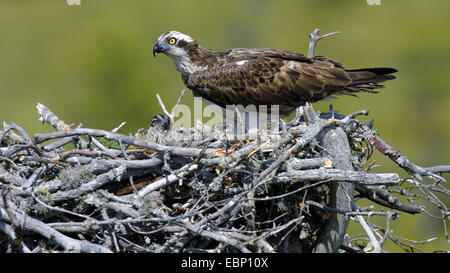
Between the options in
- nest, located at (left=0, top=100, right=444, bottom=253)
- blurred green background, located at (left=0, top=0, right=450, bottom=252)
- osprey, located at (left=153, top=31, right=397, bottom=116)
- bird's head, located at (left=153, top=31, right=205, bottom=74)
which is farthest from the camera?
blurred green background, located at (left=0, top=0, right=450, bottom=252)

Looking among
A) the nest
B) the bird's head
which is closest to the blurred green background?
the bird's head

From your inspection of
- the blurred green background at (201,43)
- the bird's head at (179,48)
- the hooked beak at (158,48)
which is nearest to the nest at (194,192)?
the bird's head at (179,48)

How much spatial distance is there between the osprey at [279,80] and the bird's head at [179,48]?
293 millimetres

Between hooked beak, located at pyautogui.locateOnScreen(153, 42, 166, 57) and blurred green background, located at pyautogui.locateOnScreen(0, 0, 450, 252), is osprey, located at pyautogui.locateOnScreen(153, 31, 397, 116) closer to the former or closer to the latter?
hooked beak, located at pyautogui.locateOnScreen(153, 42, 166, 57)

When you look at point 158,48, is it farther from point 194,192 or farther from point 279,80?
point 194,192

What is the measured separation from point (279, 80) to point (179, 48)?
4.19ft

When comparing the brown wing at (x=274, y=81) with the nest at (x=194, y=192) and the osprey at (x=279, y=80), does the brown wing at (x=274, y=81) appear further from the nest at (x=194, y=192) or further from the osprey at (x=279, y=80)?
the nest at (x=194, y=192)

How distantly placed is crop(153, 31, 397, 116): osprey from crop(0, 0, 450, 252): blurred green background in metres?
10.6

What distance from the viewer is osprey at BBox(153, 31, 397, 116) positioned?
22.3 ft

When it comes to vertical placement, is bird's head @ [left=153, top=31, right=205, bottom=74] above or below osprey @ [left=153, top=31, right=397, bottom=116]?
above

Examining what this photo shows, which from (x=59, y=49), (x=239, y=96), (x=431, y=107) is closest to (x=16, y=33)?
(x=59, y=49)

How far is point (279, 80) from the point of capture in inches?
271

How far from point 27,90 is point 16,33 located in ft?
22.1

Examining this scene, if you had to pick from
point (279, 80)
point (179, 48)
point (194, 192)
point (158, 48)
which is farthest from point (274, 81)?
point (194, 192)
